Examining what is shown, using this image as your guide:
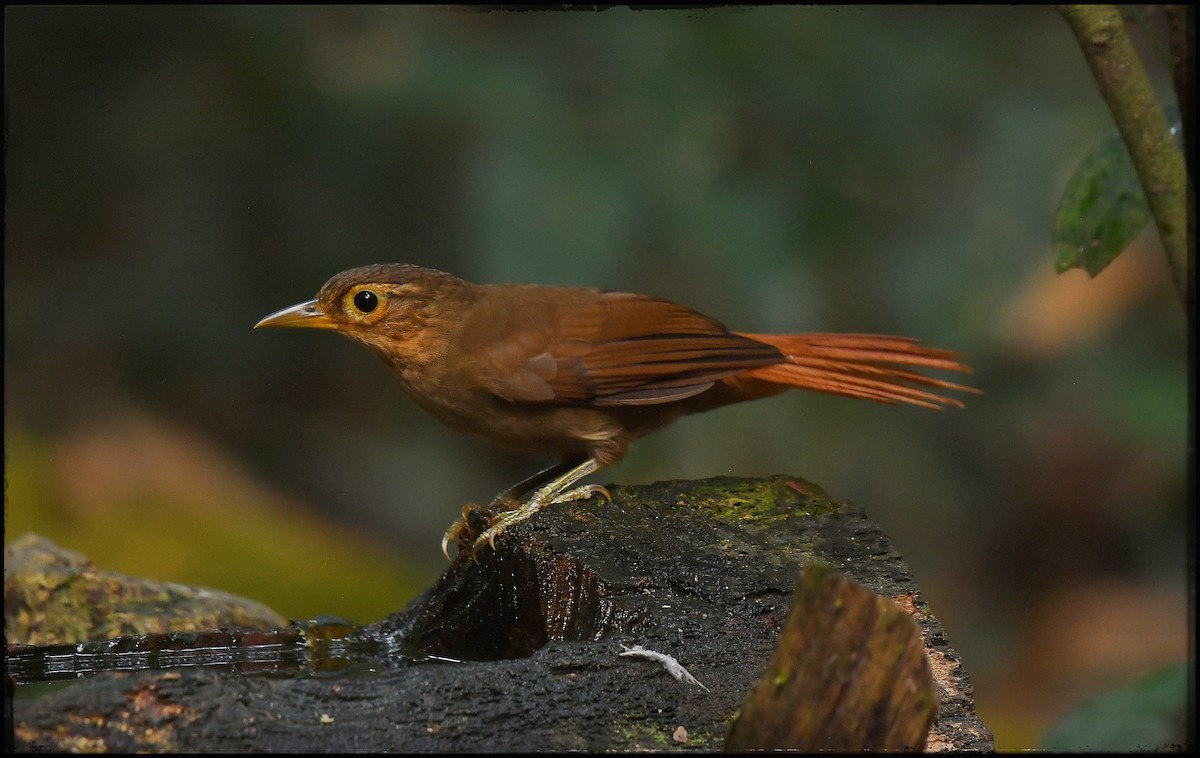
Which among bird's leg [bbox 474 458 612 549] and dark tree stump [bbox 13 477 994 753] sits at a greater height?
bird's leg [bbox 474 458 612 549]

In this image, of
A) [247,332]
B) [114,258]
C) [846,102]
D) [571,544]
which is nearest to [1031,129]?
[846,102]

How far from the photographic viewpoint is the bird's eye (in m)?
3.47

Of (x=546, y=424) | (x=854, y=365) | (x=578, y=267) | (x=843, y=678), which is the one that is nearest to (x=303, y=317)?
(x=546, y=424)

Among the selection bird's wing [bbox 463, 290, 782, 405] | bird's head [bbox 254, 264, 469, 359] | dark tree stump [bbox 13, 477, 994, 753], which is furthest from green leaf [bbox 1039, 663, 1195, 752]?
bird's head [bbox 254, 264, 469, 359]

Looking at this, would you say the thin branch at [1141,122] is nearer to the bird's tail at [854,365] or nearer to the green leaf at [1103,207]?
the green leaf at [1103,207]

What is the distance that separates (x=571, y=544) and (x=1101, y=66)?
1.43 m

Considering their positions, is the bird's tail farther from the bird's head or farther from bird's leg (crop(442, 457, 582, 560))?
the bird's head

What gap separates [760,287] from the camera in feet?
15.0

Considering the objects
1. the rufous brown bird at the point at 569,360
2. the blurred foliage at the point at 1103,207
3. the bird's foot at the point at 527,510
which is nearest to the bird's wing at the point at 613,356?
the rufous brown bird at the point at 569,360

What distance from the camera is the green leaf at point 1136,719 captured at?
9.09ft

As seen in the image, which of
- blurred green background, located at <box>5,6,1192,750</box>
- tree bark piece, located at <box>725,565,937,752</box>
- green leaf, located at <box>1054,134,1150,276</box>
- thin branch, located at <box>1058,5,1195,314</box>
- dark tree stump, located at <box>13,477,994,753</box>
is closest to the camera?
tree bark piece, located at <box>725,565,937,752</box>

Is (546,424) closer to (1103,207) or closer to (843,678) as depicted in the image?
(1103,207)

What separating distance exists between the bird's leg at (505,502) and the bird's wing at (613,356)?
293 millimetres

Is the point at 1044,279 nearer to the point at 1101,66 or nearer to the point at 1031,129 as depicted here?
the point at 1031,129
